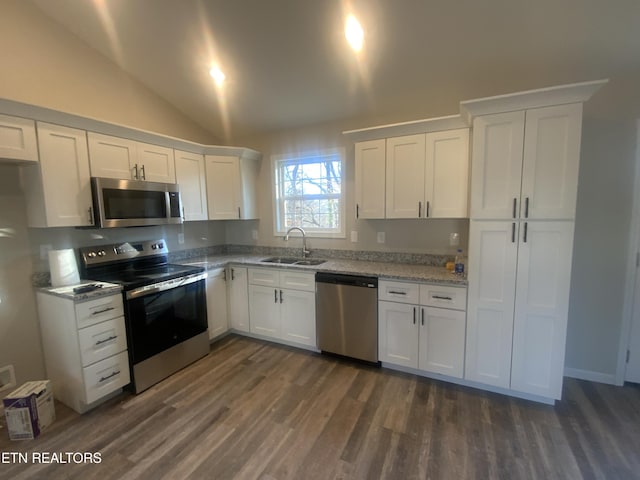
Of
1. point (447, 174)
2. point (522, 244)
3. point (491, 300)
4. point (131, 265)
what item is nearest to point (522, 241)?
point (522, 244)

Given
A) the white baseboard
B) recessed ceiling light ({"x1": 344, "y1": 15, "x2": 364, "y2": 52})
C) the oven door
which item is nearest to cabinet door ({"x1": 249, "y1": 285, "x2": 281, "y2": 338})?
the oven door

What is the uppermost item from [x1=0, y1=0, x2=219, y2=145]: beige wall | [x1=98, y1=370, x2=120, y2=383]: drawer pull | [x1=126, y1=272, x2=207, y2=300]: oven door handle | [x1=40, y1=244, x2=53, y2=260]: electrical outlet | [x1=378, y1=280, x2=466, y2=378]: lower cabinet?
[x1=0, y1=0, x2=219, y2=145]: beige wall

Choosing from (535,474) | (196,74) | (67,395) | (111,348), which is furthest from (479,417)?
(196,74)

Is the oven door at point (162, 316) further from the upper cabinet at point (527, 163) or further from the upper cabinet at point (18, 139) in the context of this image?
the upper cabinet at point (527, 163)

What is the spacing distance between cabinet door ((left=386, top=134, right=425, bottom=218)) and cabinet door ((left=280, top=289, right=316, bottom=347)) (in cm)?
128

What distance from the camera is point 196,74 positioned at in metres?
2.92


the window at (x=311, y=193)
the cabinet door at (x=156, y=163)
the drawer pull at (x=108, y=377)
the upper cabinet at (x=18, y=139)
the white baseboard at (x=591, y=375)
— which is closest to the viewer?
the upper cabinet at (x=18, y=139)

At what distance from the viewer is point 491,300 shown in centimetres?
230

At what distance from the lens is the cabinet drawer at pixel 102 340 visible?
216cm

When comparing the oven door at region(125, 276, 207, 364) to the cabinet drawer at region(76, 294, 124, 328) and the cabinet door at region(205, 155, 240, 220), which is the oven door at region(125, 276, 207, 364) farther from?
the cabinet door at region(205, 155, 240, 220)

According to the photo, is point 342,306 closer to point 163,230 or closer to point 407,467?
point 407,467

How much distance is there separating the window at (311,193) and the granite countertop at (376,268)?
1.75 ft

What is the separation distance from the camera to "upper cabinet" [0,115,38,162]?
1.92 metres

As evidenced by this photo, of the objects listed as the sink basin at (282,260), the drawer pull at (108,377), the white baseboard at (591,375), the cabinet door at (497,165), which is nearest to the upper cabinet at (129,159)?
the sink basin at (282,260)
